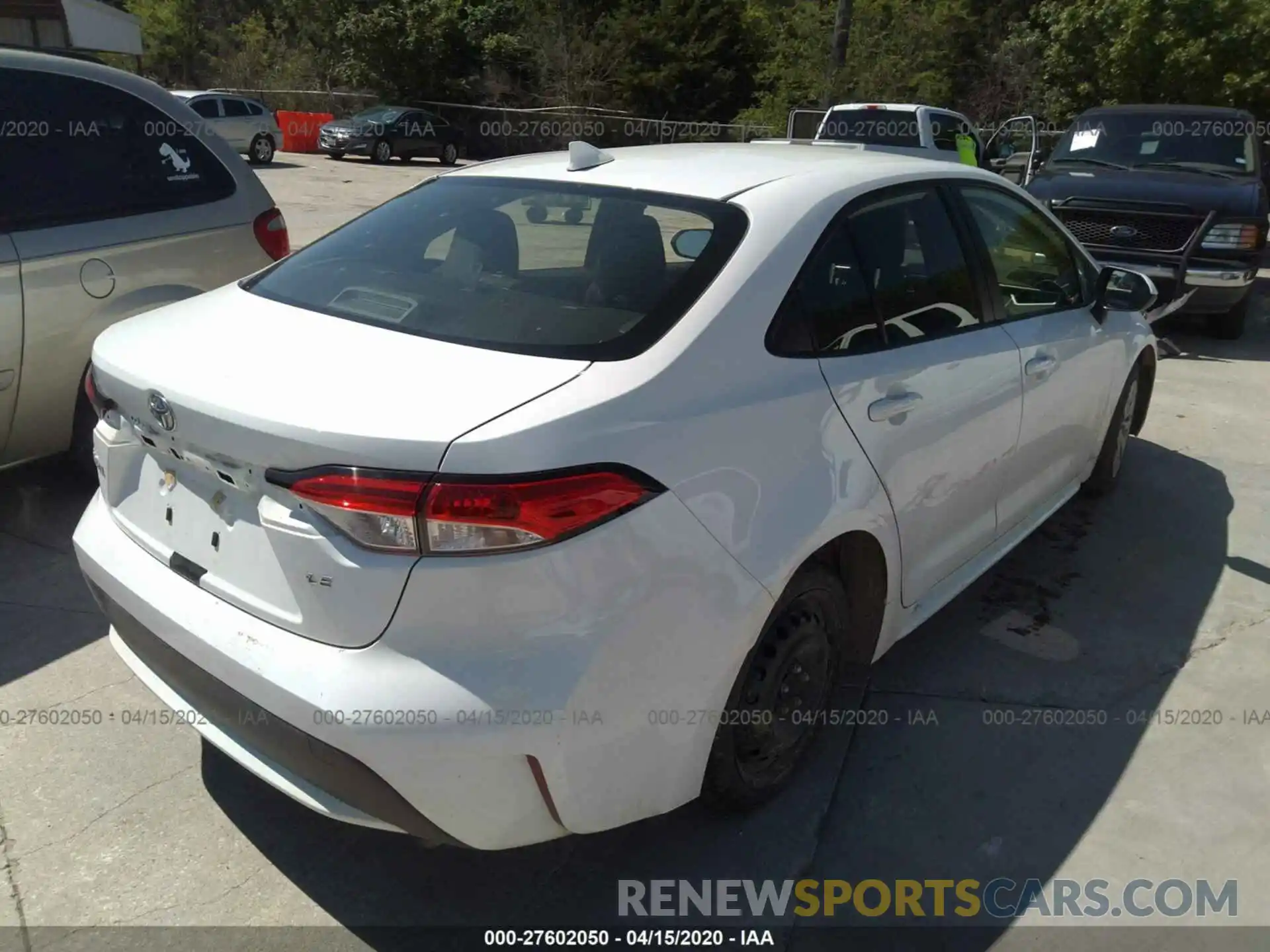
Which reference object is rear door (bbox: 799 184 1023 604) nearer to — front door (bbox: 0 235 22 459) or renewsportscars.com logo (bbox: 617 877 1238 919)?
renewsportscars.com logo (bbox: 617 877 1238 919)

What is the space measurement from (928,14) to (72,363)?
1180 inches

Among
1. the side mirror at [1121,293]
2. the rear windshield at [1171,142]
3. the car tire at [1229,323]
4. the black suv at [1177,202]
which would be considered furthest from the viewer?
the rear windshield at [1171,142]

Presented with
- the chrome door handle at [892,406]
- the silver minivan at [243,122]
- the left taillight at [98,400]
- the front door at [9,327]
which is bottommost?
the silver minivan at [243,122]

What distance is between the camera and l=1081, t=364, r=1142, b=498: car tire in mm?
4895

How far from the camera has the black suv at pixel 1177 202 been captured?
8.47 meters

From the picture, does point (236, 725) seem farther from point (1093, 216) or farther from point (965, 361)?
point (1093, 216)

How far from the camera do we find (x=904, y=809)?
2.96m

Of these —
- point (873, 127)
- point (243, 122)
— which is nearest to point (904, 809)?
point (873, 127)

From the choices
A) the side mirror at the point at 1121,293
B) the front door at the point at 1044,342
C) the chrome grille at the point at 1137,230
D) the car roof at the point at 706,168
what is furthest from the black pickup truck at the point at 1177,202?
the car roof at the point at 706,168

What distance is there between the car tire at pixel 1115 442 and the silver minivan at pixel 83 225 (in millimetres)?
4089

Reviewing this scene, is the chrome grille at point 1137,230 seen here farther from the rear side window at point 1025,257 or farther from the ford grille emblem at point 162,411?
the ford grille emblem at point 162,411

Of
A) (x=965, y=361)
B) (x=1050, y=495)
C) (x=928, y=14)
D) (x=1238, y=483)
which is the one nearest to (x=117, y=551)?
(x=965, y=361)

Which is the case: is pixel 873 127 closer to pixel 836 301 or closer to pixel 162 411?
pixel 836 301

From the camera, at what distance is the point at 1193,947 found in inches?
101
